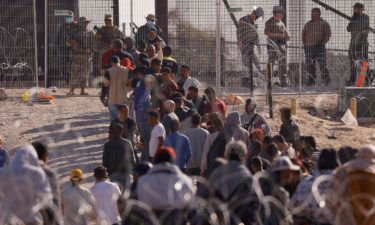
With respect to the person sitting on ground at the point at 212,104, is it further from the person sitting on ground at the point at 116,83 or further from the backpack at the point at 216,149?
the backpack at the point at 216,149

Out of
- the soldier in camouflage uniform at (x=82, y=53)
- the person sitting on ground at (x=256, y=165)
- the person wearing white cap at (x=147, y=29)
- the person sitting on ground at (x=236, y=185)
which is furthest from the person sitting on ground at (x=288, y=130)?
the soldier in camouflage uniform at (x=82, y=53)

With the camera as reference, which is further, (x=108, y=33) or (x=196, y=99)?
(x=108, y=33)

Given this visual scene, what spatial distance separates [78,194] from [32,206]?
5.64 ft

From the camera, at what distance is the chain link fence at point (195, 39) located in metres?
23.7

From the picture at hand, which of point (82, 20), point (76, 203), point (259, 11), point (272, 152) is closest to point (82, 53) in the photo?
point (82, 20)

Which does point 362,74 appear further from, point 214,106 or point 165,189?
point 165,189

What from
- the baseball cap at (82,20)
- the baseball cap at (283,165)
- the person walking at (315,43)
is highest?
the baseball cap at (82,20)

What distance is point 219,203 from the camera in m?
12.7

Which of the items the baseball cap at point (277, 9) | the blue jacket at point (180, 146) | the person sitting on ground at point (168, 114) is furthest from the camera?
the baseball cap at point (277, 9)

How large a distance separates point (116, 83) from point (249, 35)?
16.6 ft

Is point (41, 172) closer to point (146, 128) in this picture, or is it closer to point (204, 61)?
point (146, 128)

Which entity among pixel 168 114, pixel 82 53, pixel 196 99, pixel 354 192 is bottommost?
pixel 354 192

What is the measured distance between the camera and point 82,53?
23.8m

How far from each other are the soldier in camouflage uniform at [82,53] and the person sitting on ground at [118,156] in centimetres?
845
